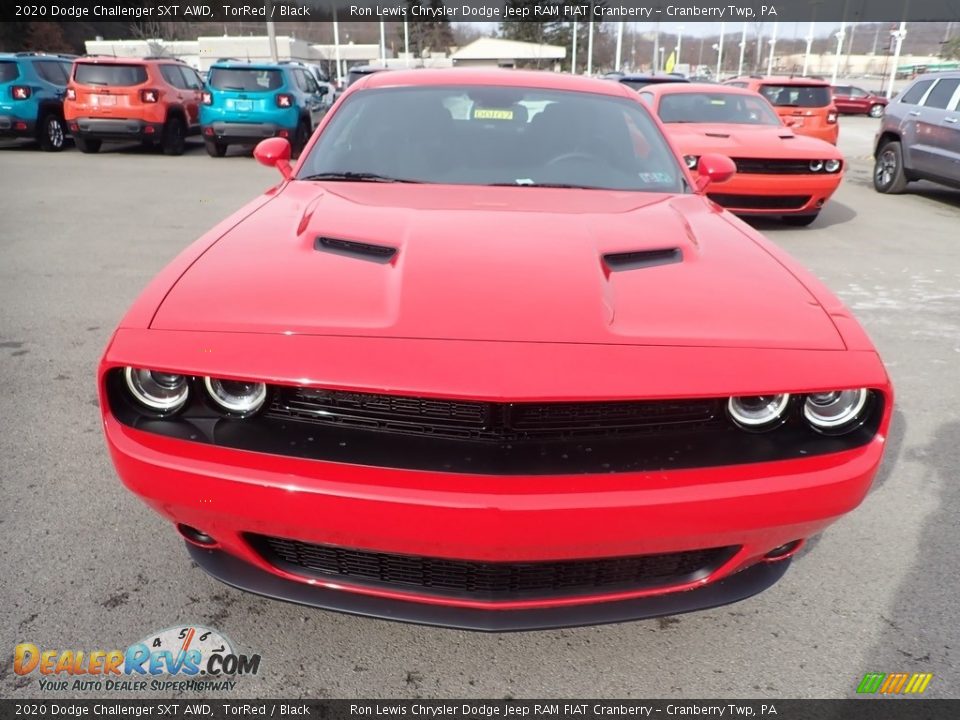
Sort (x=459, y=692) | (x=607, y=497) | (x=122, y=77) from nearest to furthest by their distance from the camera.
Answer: (x=607, y=497), (x=459, y=692), (x=122, y=77)

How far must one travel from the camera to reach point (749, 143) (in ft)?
23.9

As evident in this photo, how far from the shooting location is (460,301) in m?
1.70

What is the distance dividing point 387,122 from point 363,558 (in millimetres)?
1945

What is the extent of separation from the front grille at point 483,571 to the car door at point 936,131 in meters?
9.39

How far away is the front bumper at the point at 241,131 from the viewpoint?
12.5 metres

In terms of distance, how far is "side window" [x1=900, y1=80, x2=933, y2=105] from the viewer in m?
9.90

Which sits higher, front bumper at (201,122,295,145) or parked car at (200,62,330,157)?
parked car at (200,62,330,157)

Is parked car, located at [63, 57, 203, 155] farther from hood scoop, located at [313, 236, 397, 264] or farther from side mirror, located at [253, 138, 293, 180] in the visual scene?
hood scoop, located at [313, 236, 397, 264]

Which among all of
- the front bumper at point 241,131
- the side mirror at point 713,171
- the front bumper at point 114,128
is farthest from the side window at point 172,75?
the side mirror at point 713,171

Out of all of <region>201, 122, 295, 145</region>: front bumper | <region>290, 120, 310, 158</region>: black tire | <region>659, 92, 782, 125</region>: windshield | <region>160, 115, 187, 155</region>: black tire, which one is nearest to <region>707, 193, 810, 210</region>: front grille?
<region>659, 92, 782, 125</region>: windshield

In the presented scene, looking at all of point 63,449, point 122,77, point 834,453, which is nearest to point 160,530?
point 63,449

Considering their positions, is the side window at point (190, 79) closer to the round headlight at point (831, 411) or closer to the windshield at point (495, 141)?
the windshield at point (495, 141)

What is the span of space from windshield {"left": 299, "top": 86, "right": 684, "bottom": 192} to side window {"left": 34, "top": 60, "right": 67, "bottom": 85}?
12.7 m

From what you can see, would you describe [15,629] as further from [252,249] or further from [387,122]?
A: [387,122]
